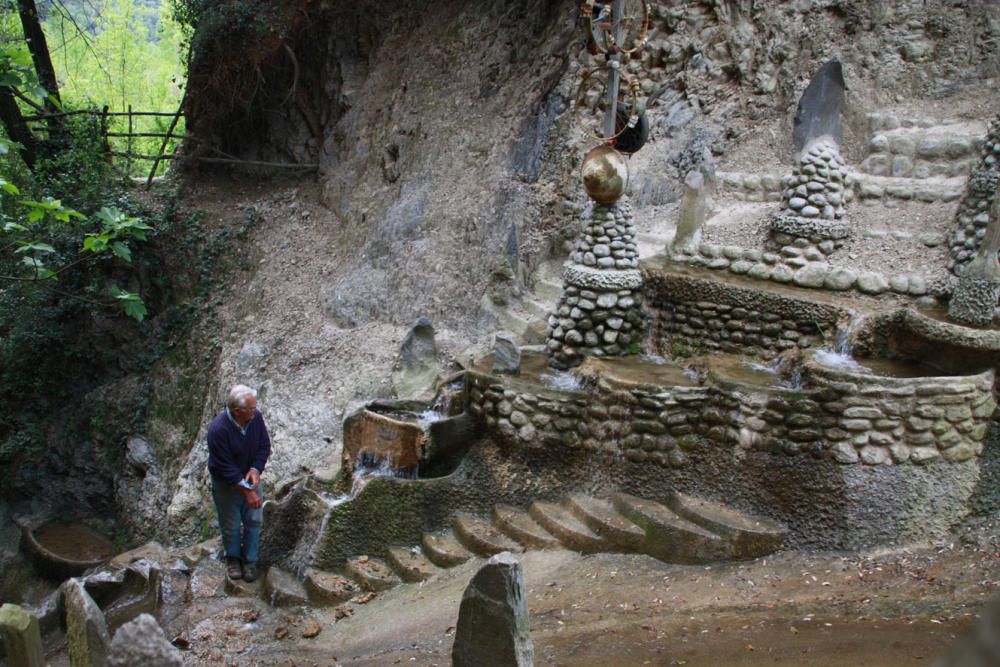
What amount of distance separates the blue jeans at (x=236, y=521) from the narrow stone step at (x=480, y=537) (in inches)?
→ 69.4

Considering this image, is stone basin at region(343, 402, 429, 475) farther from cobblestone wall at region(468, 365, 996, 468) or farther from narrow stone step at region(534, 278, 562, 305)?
narrow stone step at region(534, 278, 562, 305)

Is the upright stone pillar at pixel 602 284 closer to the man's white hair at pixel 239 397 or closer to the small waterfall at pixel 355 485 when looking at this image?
the small waterfall at pixel 355 485

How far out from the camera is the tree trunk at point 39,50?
12.8m

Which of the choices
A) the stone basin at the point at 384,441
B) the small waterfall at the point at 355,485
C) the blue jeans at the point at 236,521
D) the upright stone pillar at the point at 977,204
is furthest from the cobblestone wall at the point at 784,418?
the blue jeans at the point at 236,521

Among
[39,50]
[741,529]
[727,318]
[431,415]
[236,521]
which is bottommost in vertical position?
[236,521]

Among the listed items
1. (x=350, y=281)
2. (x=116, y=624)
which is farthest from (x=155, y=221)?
(x=116, y=624)

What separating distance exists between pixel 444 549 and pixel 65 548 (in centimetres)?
832

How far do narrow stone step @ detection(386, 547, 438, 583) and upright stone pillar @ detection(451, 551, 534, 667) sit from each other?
2570 mm

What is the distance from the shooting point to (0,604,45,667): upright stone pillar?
3592 mm

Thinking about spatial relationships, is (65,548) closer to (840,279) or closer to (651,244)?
(651,244)

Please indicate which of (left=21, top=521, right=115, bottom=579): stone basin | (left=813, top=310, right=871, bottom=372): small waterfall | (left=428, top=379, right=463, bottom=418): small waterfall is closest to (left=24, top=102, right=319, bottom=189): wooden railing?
(left=21, top=521, right=115, bottom=579): stone basin

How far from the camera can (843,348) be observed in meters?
6.60

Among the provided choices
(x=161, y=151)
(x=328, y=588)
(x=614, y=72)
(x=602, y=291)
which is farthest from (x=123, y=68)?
(x=328, y=588)

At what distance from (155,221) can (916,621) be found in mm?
13034
